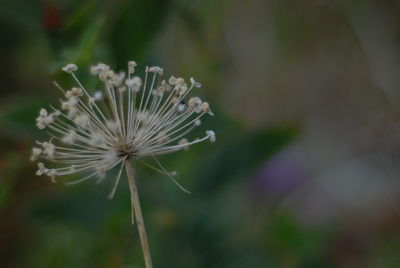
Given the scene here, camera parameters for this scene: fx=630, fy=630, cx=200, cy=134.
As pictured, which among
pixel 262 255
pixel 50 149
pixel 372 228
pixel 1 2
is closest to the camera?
pixel 50 149

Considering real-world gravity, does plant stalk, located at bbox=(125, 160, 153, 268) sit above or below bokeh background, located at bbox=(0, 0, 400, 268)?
below

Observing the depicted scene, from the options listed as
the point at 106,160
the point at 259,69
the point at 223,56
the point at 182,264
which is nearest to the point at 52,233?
the point at 182,264

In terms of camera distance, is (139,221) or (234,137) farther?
(234,137)

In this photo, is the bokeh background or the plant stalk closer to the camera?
the plant stalk

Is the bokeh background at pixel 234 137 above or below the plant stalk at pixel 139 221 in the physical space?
above

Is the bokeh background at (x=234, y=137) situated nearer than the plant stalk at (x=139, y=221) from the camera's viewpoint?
No

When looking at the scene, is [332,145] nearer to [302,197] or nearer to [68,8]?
[302,197]

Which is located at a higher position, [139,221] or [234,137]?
[234,137]

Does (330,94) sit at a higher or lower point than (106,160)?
higher
